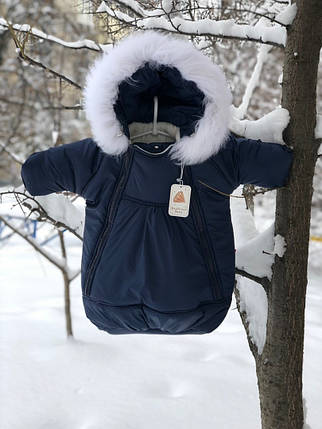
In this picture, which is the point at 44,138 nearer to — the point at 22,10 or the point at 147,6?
the point at 22,10

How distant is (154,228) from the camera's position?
1.49m

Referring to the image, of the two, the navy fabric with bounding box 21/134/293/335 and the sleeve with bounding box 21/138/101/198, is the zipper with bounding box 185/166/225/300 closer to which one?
the navy fabric with bounding box 21/134/293/335

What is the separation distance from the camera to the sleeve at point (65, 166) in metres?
1.53

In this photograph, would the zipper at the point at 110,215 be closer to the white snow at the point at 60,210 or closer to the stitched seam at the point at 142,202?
the stitched seam at the point at 142,202

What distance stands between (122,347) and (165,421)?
1034 millimetres

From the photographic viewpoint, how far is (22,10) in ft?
30.6

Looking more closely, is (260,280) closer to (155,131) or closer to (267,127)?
(267,127)

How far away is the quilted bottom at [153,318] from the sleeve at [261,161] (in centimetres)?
41

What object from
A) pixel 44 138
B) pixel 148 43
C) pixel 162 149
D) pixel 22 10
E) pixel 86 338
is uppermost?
pixel 22 10

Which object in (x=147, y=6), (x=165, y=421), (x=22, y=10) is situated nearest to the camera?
(x=147, y=6)

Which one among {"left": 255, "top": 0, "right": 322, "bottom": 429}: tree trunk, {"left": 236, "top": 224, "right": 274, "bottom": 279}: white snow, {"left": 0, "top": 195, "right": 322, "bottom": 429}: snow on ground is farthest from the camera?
{"left": 0, "top": 195, "right": 322, "bottom": 429}: snow on ground

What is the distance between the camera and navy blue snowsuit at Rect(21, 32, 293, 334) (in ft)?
4.86

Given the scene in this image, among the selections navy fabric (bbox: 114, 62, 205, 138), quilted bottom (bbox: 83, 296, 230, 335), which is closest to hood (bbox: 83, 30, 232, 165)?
navy fabric (bbox: 114, 62, 205, 138)

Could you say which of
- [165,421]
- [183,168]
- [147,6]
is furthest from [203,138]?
[165,421]
